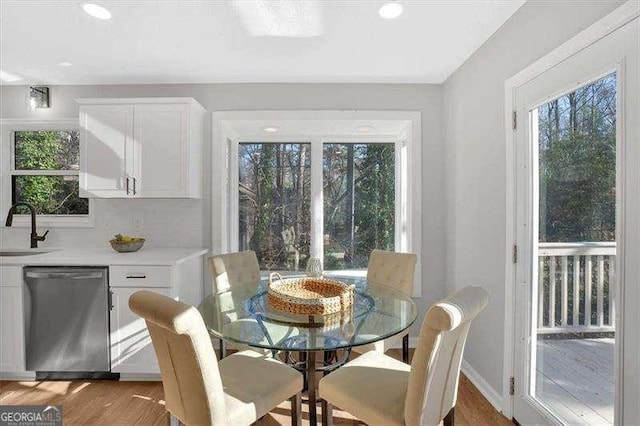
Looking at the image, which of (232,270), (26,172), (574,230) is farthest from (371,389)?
(26,172)

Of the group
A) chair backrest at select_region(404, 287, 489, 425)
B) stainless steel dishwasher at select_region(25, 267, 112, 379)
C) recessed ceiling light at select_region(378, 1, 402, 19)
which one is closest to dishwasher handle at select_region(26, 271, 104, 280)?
stainless steel dishwasher at select_region(25, 267, 112, 379)

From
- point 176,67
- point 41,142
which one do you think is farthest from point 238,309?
point 41,142

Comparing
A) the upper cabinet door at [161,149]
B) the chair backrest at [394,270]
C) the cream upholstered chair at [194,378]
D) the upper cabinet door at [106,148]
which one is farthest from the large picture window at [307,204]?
the cream upholstered chair at [194,378]

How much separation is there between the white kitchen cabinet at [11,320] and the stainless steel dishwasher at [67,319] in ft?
0.19

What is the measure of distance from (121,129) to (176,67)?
0.70m

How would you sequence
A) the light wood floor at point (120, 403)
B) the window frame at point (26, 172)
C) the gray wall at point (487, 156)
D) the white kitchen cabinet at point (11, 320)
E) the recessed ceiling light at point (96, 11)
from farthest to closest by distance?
the window frame at point (26, 172) < the white kitchen cabinet at point (11, 320) < the light wood floor at point (120, 403) < the recessed ceiling light at point (96, 11) < the gray wall at point (487, 156)

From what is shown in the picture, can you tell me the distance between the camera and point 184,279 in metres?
2.61

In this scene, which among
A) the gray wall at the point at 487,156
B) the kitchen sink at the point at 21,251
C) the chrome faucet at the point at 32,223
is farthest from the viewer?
the kitchen sink at the point at 21,251

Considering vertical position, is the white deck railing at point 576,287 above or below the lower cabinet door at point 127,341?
above

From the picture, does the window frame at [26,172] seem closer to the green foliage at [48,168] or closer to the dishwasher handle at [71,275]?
the green foliage at [48,168]

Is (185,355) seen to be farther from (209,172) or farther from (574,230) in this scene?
(209,172)

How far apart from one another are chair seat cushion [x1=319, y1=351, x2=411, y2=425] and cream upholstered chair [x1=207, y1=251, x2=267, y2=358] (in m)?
0.90

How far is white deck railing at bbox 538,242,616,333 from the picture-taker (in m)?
1.38

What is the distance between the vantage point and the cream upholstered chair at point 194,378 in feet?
3.78
